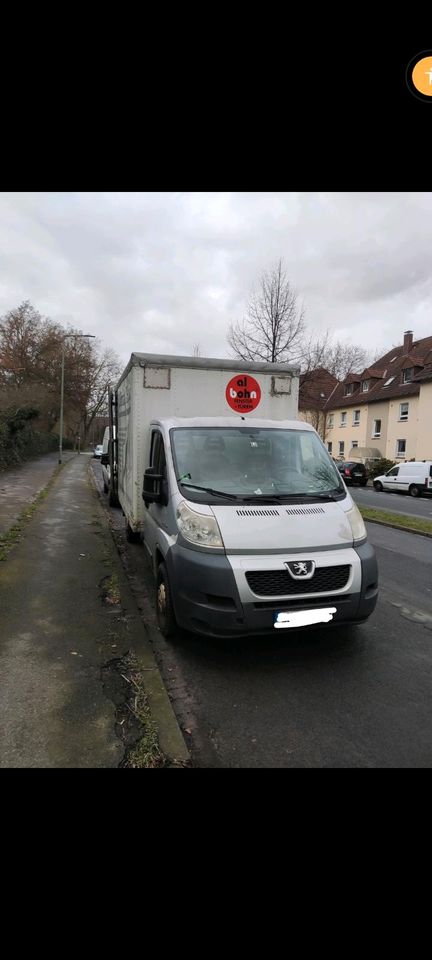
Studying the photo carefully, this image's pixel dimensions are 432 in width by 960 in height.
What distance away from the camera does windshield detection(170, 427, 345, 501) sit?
4105 mm

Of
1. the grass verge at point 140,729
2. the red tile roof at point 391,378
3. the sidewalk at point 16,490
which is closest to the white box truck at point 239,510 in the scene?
the grass verge at point 140,729

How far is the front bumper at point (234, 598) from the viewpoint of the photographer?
3.34 meters

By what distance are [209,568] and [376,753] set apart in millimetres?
1518

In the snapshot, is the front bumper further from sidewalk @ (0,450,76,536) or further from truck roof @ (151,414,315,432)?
sidewalk @ (0,450,76,536)

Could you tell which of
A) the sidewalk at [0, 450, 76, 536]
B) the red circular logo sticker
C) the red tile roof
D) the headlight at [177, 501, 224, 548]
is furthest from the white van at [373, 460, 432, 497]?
the headlight at [177, 501, 224, 548]

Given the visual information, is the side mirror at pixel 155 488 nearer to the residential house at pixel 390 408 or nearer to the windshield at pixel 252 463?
the windshield at pixel 252 463

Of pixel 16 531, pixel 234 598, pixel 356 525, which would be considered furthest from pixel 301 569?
pixel 16 531

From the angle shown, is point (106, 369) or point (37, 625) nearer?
point (37, 625)
